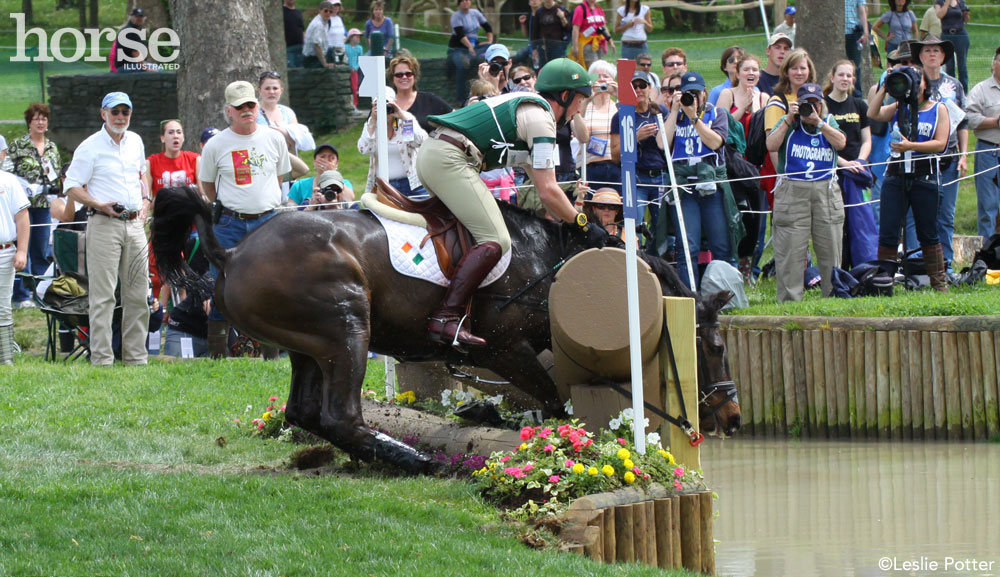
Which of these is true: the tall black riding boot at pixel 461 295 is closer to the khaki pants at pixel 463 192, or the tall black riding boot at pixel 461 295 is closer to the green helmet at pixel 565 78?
the khaki pants at pixel 463 192

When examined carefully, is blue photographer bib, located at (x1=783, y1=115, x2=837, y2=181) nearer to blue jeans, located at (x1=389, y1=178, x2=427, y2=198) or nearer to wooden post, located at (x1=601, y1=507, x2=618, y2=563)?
blue jeans, located at (x1=389, y1=178, x2=427, y2=198)

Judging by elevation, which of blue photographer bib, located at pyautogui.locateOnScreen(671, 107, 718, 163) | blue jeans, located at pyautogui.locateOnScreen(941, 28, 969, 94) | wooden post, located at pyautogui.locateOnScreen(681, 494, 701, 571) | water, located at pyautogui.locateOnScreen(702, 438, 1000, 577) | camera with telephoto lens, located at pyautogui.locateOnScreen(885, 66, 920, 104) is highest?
blue jeans, located at pyautogui.locateOnScreen(941, 28, 969, 94)

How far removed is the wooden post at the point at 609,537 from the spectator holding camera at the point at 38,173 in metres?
9.83

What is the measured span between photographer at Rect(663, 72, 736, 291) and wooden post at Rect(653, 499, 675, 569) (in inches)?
237

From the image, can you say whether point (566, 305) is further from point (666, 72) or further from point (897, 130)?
point (666, 72)

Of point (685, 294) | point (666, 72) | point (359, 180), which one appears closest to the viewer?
point (685, 294)

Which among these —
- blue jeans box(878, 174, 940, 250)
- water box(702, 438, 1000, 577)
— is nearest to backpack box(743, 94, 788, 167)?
blue jeans box(878, 174, 940, 250)

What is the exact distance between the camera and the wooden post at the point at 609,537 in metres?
6.34

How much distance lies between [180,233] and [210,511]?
209 centimetres

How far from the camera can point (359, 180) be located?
2178 centimetres

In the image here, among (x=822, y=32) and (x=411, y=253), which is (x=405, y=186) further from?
(x=822, y=32)

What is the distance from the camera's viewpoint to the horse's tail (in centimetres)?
761

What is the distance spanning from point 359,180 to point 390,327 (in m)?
14.3

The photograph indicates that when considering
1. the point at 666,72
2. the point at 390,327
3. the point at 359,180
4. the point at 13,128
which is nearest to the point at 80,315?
the point at 390,327
